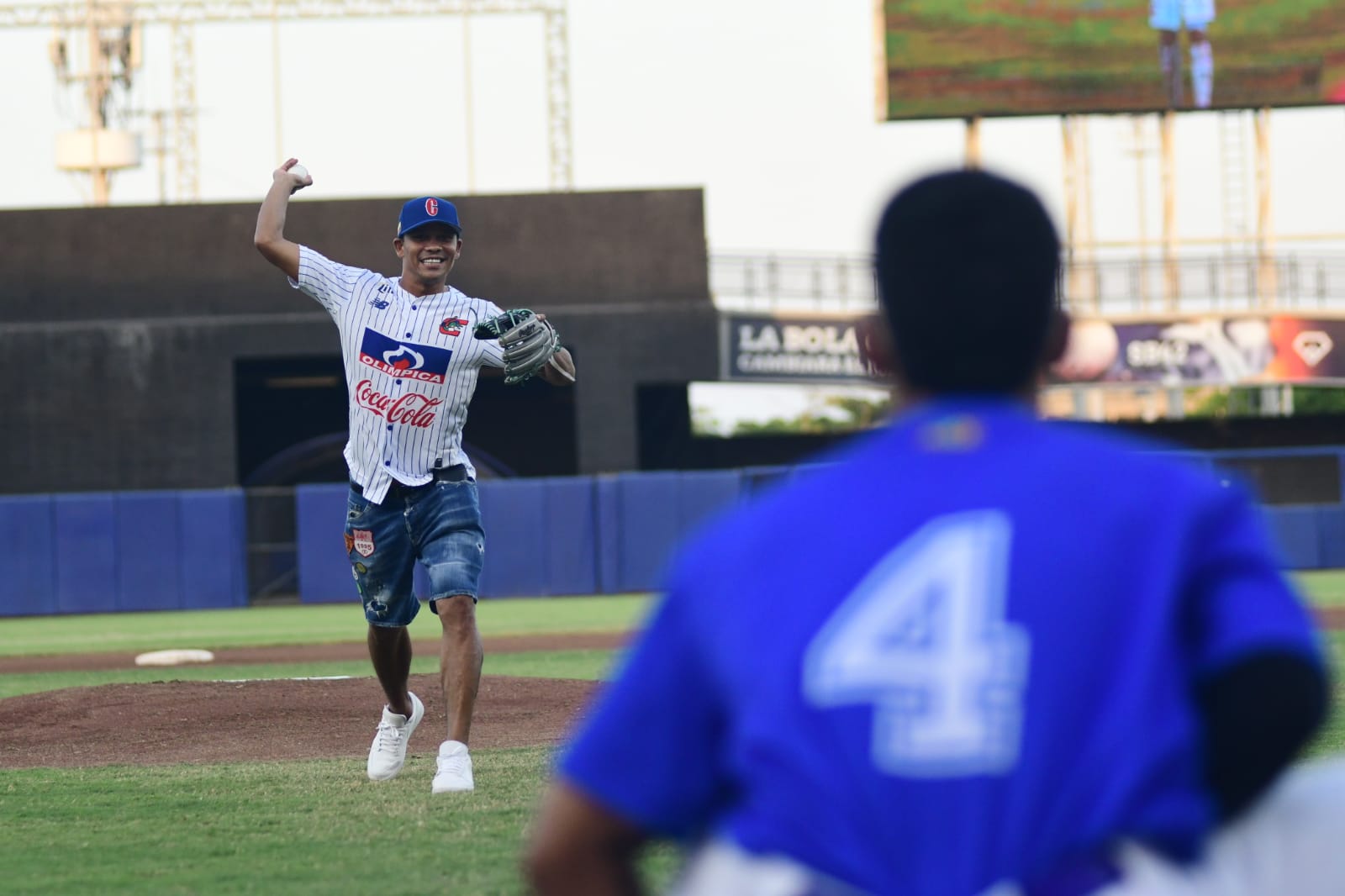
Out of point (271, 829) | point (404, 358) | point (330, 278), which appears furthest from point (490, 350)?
point (271, 829)

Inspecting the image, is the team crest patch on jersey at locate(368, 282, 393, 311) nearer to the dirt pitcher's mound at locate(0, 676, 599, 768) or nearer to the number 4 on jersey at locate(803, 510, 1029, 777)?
the dirt pitcher's mound at locate(0, 676, 599, 768)

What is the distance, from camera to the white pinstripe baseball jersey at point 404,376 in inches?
247

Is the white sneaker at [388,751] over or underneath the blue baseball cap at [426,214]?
underneath

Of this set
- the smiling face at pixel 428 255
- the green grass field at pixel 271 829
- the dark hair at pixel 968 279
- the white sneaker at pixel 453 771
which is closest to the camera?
the dark hair at pixel 968 279

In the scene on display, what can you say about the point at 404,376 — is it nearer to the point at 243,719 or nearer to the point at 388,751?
the point at 388,751

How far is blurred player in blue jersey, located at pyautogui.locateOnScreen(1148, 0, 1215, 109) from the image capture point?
92.2ft

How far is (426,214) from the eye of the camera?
626 cm

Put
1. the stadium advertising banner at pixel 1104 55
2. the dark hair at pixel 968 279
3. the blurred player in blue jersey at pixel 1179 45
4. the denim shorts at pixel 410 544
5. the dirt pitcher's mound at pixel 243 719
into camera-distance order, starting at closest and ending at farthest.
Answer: the dark hair at pixel 968 279
the denim shorts at pixel 410 544
the dirt pitcher's mound at pixel 243 719
the stadium advertising banner at pixel 1104 55
the blurred player in blue jersey at pixel 1179 45

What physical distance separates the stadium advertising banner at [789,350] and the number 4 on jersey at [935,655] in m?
24.2

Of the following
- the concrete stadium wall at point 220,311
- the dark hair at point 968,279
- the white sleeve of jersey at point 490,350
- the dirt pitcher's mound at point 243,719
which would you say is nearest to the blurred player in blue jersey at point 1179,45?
the concrete stadium wall at point 220,311

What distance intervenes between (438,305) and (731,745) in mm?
4768

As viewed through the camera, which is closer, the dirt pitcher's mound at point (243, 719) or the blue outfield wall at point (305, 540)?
the dirt pitcher's mound at point (243, 719)

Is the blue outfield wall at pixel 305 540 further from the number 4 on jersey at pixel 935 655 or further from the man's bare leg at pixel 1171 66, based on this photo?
the number 4 on jersey at pixel 935 655

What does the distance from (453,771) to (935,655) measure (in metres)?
4.42
